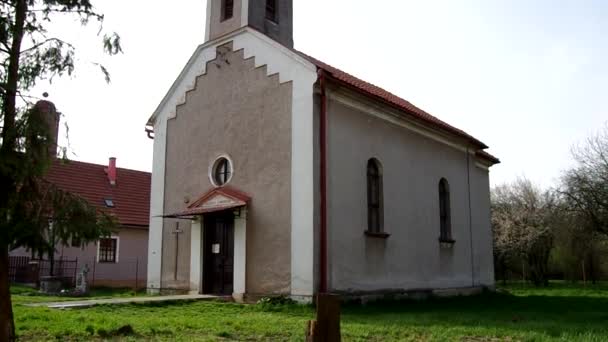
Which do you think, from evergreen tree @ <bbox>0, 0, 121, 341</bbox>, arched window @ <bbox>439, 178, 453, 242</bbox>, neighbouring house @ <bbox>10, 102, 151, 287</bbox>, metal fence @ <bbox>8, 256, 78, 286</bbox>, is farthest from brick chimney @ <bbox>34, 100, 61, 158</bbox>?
neighbouring house @ <bbox>10, 102, 151, 287</bbox>

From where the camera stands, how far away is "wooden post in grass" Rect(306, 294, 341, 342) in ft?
13.7

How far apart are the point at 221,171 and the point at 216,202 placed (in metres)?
1.17

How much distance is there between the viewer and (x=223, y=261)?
16.6 meters

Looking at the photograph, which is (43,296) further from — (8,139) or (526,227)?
(526,227)

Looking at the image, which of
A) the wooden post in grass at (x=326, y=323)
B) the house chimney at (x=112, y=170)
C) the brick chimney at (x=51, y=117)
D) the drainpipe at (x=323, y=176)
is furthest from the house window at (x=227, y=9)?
the house chimney at (x=112, y=170)

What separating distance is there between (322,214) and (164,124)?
23.4 ft

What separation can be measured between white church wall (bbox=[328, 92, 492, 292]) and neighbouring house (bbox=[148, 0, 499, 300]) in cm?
5

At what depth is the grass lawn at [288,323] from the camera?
361 inches

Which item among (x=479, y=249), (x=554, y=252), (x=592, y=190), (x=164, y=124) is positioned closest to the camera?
(x=164, y=124)

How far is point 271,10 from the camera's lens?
18.3m

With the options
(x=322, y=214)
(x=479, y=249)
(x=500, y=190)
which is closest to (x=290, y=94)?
(x=322, y=214)

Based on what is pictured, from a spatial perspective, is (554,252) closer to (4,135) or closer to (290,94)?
(290,94)

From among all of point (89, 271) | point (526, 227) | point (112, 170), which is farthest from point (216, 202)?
point (526, 227)

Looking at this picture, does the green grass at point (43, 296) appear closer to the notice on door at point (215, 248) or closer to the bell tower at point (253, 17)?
the notice on door at point (215, 248)
